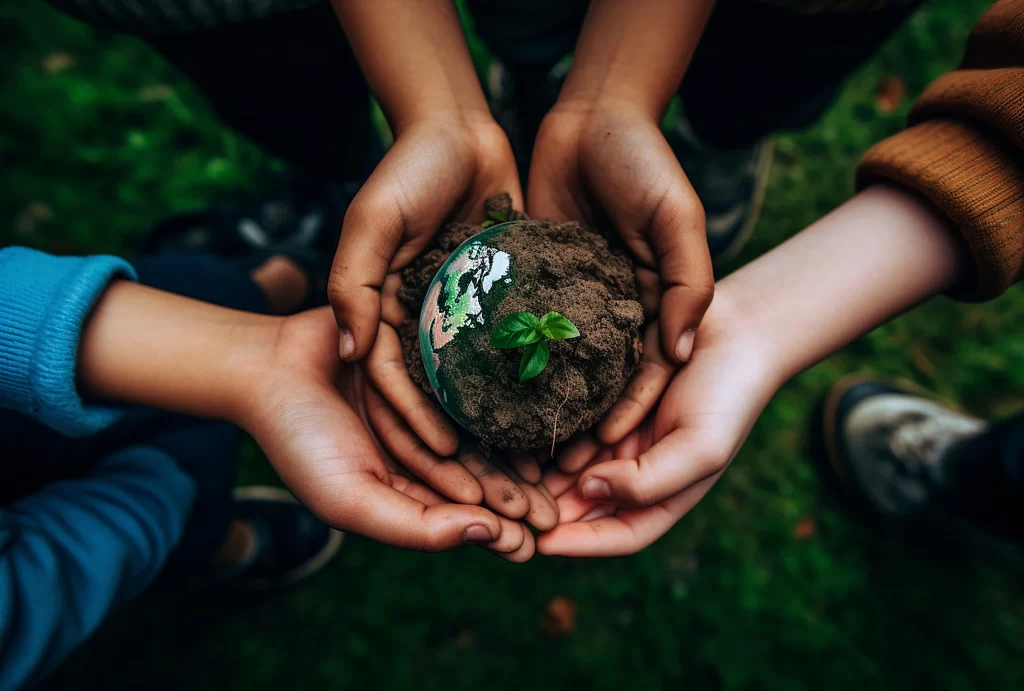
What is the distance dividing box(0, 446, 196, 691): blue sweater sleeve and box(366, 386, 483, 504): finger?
3.34 feet

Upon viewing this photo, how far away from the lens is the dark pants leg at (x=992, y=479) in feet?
10.4

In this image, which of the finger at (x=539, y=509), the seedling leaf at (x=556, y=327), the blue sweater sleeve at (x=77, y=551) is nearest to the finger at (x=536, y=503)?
the finger at (x=539, y=509)

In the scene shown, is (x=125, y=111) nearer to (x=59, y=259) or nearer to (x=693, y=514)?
(x=59, y=259)

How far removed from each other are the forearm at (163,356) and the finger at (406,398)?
478 millimetres

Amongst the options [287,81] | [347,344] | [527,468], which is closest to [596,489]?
[527,468]

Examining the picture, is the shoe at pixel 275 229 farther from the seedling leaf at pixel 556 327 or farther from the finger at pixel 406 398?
the seedling leaf at pixel 556 327

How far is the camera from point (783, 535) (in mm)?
3959

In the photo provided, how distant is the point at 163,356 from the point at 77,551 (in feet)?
2.60

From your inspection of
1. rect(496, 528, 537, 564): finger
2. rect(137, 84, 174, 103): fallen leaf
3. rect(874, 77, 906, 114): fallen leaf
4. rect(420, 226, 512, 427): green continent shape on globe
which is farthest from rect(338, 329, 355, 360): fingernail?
rect(874, 77, 906, 114): fallen leaf

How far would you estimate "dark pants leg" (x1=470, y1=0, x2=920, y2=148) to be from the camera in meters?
2.81

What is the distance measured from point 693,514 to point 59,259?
3758 millimetres

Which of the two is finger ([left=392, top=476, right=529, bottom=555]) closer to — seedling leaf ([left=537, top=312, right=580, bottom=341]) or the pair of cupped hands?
the pair of cupped hands

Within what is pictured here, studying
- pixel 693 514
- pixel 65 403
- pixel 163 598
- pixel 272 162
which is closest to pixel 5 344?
pixel 65 403

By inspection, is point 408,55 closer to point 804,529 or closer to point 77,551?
point 77,551
